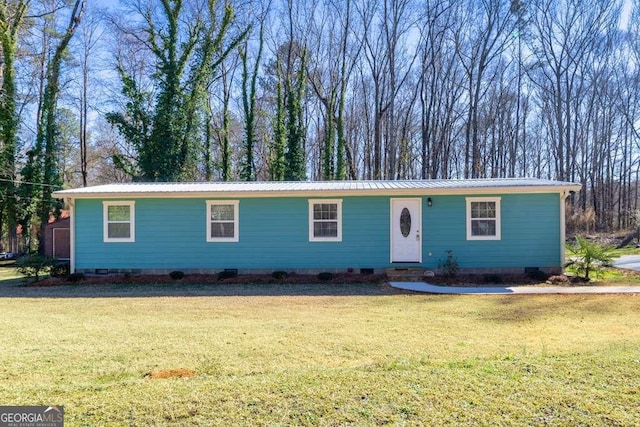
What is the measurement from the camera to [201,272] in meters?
11.5

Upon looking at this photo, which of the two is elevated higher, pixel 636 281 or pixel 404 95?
pixel 404 95

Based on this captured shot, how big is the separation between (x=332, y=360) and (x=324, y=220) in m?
7.23

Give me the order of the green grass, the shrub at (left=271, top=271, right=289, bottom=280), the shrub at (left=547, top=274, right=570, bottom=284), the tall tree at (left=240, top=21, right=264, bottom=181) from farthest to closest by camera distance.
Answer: the tall tree at (left=240, top=21, right=264, bottom=181), the shrub at (left=271, top=271, right=289, bottom=280), the shrub at (left=547, top=274, right=570, bottom=284), the green grass

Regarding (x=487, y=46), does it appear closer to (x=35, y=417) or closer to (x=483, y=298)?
(x=483, y=298)

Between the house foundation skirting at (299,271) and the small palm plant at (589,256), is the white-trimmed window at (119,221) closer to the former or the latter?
the house foundation skirting at (299,271)

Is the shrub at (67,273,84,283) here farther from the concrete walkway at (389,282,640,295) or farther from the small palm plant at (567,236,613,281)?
the small palm plant at (567,236,613,281)

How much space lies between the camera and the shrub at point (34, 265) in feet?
36.9

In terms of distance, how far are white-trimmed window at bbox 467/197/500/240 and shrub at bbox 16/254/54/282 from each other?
39.4 ft

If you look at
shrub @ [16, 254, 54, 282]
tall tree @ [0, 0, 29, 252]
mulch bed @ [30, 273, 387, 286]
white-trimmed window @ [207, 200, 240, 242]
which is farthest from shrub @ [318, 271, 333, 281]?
tall tree @ [0, 0, 29, 252]

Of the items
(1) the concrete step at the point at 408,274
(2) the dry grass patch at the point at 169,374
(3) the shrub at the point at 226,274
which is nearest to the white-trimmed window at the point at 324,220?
(1) the concrete step at the point at 408,274

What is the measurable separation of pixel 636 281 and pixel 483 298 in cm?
504

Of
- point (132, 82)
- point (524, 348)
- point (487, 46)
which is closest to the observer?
point (524, 348)

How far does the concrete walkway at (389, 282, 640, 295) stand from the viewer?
8.87 metres

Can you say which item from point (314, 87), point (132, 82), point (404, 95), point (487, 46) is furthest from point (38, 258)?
point (487, 46)
